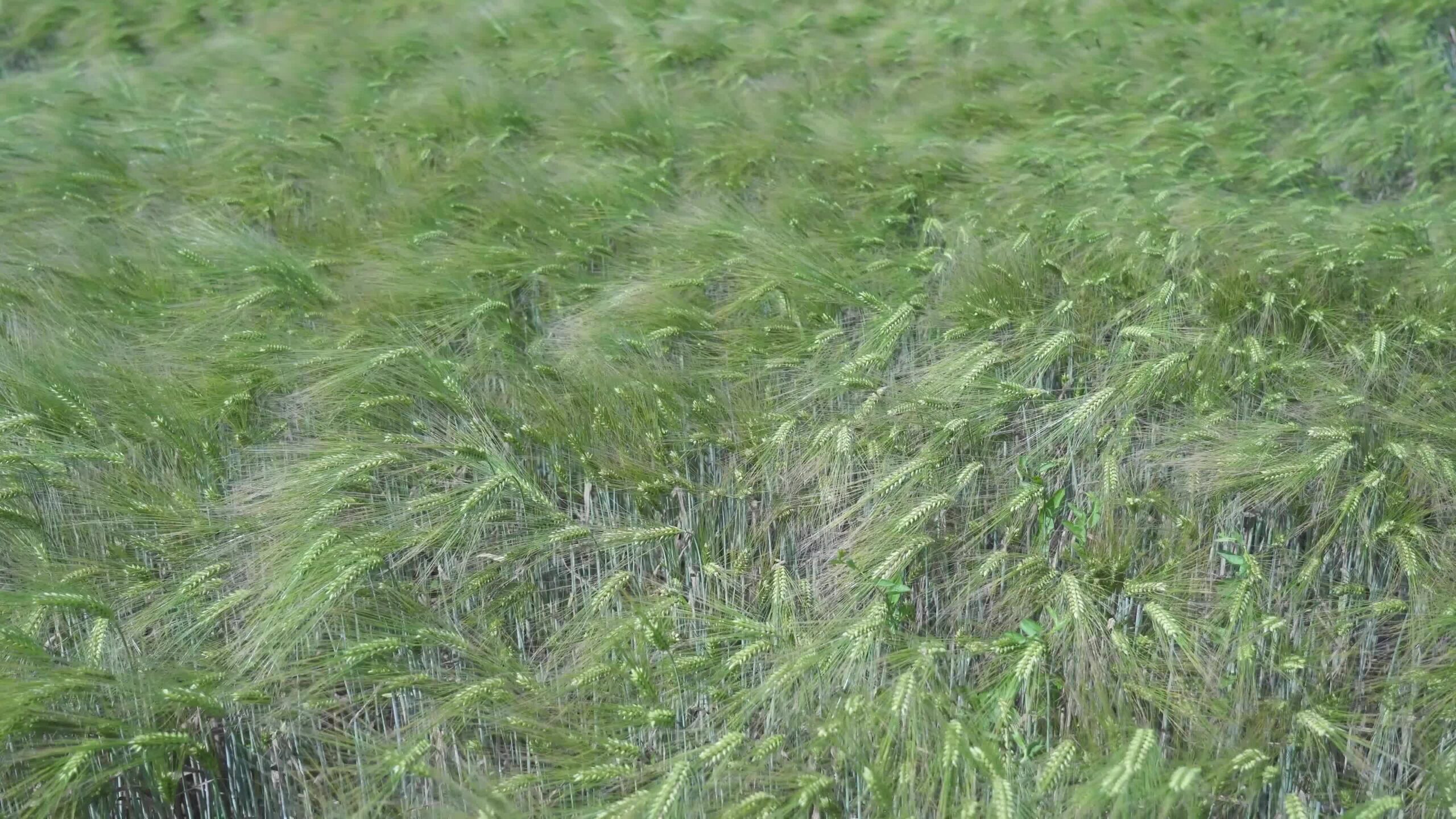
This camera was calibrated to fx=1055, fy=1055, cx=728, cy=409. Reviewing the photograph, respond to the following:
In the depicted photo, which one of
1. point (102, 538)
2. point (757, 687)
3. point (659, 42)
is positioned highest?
point (659, 42)

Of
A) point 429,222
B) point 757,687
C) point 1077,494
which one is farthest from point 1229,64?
point 757,687

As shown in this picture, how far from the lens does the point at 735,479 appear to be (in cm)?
204

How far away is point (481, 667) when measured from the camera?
68.1 inches

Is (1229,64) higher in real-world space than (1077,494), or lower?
higher

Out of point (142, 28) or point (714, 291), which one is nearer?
point (714, 291)

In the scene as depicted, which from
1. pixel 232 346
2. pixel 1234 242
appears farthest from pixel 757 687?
pixel 1234 242

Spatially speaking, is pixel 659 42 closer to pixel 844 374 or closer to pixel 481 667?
pixel 844 374

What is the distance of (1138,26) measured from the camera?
4270mm

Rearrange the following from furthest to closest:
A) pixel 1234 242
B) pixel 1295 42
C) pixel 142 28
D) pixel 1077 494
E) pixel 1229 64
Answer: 1. pixel 142 28
2. pixel 1295 42
3. pixel 1229 64
4. pixel 1234 242
5. pixel 1077 494

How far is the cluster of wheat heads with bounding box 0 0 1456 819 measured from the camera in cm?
156

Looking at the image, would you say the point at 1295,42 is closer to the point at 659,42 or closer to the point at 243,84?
the point at 659,42

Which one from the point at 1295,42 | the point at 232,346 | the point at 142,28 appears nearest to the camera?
the point at 232,346

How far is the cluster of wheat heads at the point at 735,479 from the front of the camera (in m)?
1.56

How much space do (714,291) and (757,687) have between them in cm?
126
